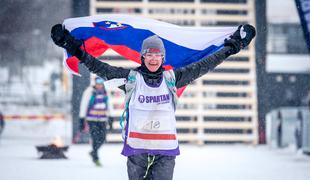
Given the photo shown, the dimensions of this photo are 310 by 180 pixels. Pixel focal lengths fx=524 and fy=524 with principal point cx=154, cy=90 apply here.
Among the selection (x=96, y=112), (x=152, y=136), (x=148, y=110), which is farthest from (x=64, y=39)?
(x=96, y=112)

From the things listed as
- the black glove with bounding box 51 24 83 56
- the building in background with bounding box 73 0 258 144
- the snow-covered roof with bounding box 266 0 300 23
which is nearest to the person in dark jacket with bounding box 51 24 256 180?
the black glove with bounding box 51 24 83 56

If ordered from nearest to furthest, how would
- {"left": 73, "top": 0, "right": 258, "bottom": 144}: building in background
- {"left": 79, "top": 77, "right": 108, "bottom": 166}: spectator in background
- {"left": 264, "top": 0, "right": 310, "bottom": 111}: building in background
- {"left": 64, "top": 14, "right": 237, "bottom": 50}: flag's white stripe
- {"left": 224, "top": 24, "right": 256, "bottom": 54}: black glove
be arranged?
{"left": 224, "top": 24, "right": 256, "bottom": 54}: black glove, {"left": 64, "top": 14, "right": 237, "bottom": 50}: flag's white stripe, {"left": 79, "top": 77, "right": 108, "bottom": 166}: spectator in background, {"left": 73, "top": 0, "right": 258, "bottom": 144}: building in background, {"left": 264, "top": 0, "right": 310, "bottom": 111}: building in background

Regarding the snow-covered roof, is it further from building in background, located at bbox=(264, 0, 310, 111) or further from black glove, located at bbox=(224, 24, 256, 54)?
black glove, located at bbox=(224, 24, 256, 54)

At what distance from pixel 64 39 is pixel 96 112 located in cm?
608

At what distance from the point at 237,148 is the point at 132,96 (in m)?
11.2

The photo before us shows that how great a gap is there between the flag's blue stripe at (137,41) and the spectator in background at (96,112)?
14.6ft

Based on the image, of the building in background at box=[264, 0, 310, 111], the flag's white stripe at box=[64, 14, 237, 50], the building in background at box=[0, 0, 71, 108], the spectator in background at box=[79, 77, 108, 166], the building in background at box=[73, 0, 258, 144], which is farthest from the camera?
the building in background at box=[264, 0, 310, 111]

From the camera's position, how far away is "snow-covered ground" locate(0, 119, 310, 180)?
346 inches

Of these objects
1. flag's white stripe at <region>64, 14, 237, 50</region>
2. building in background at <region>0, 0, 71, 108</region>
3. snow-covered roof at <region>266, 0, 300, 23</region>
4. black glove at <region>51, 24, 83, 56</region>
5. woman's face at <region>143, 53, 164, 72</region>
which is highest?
snow-covered roof at <region>266, 0, 300, 23</region>

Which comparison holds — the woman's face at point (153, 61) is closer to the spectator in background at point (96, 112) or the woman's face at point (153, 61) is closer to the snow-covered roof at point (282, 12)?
the spectator in background at point (96, 112)

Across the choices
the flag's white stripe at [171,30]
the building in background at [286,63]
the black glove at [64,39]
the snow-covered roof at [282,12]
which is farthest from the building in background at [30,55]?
the black glove at [64,39]

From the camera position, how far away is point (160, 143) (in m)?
4.30

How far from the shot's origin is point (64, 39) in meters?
4.48

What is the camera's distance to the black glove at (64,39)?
4.45 metres
